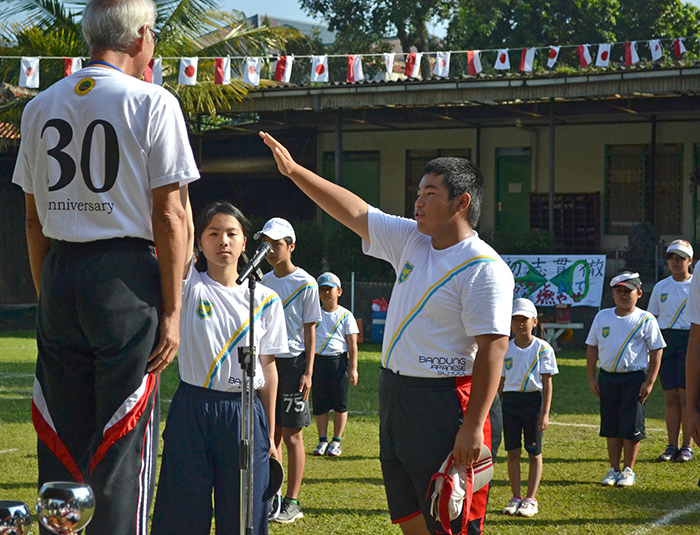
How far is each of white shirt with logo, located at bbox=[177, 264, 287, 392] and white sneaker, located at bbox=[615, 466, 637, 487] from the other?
148 inches

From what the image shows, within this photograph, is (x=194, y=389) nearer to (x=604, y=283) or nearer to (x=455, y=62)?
(x=604, y=283)

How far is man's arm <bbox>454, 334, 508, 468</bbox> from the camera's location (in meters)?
3.31

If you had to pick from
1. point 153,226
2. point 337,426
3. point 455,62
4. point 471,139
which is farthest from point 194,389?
point 455,62

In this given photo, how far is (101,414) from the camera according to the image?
8.58 feet

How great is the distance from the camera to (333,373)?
8164mm

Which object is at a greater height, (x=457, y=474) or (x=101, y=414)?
(x=101, y=414)

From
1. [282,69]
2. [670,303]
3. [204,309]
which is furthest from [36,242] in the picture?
[282,69]

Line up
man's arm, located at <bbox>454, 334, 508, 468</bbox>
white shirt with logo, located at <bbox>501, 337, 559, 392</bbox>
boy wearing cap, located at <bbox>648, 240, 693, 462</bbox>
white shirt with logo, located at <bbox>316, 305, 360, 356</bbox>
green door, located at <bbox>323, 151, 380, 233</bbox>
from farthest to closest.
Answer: green door, located at <bbox>323, 151, 380, 233</bbox> < white shirt with logo, located at <bbox>316, 305, 360, 356</bbox> < boy wearing cap, located at <bbox>648, 240, 693, 462</bbox> < white shirt with logo, located at <bbox>501, 337, 559, 392</bbox> < man's arm, located at <bbox>454, 334, 508, 468</bbox>

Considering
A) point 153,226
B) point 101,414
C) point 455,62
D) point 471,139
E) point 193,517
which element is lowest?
point 193,517

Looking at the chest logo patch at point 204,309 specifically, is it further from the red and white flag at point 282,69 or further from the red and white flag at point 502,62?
the red and white flag at point 502,62

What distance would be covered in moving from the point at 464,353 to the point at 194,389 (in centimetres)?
132

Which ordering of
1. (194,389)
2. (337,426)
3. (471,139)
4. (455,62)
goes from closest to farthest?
(194,389) → (337,426) → (471,139) → (455,62)

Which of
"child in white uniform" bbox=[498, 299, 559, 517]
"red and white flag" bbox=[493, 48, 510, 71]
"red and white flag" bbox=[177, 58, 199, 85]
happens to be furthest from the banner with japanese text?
"child in white uniform" bbox=[498, 299, 559, 517]

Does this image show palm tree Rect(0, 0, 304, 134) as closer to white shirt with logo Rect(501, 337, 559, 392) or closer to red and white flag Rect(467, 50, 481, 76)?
red and white flag Rect(467, 50, 481, 76)
